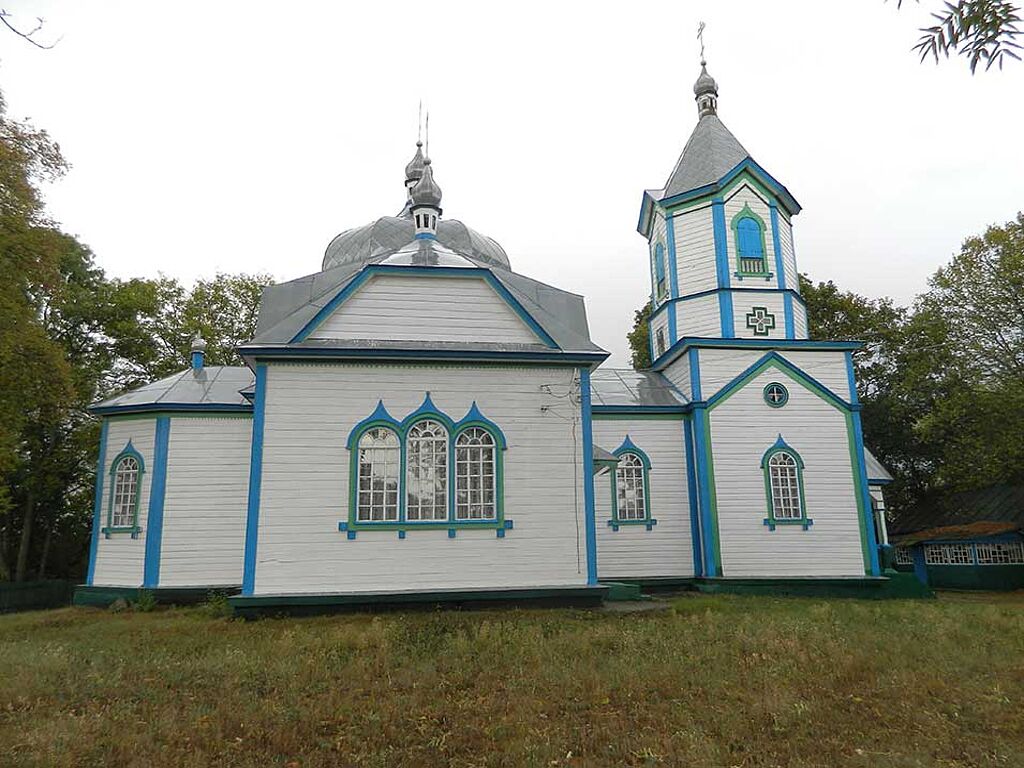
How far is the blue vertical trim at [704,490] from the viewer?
15102 mm

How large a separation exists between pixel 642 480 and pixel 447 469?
574 centimetres

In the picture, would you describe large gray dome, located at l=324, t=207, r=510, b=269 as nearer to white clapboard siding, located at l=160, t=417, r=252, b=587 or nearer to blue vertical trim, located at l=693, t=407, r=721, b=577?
white clapboard siding, located at l=160, t=417, r=252, b=587

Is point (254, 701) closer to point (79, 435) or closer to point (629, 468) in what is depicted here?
point (629, 468)

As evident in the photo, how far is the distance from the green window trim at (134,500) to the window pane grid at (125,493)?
0.07ft

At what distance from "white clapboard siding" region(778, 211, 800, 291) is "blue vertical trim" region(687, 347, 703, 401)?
3.05 m

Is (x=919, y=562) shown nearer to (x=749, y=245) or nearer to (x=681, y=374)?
(x=681, y=374)

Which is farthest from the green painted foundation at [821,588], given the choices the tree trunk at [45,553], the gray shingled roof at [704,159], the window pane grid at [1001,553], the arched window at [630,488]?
the tree trunk at [45,553]

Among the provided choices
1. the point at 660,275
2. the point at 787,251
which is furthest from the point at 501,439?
the point at 787,251

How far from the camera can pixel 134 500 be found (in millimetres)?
14094

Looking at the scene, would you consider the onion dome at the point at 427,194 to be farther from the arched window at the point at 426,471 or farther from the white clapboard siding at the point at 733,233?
the white clapboard siding at the point at 733,233

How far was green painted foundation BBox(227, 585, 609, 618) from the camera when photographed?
10.9 meters

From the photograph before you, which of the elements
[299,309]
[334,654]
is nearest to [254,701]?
[334,654]

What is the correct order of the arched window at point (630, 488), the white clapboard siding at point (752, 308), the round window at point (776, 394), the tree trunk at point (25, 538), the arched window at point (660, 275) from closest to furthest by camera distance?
the arched window at point (630, 488) < the round window at point (776, 394) < the white clapboard siding at point (752, 308) < the arched window at point (660, 275) < the tree trunk at point (25, 538)

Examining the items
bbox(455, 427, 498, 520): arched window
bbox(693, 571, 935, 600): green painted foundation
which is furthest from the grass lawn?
bbox(693, 571, 935, 600): green painted foundation
